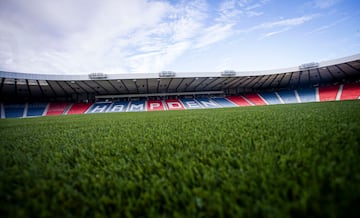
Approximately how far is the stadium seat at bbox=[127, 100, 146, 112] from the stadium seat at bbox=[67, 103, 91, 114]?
5483 millimetres

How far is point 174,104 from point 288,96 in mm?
15827

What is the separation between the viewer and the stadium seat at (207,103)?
19.5 m

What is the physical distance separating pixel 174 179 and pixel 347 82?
27.4 m

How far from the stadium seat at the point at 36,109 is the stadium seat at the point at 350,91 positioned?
33.5 meters

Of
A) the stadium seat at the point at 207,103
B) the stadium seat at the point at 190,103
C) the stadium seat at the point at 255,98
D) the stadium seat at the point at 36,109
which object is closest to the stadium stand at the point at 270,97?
the stadium seat at the point at 255,98

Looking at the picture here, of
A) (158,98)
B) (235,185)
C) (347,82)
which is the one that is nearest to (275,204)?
(235,185)

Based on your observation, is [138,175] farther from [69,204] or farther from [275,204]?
[275,204]

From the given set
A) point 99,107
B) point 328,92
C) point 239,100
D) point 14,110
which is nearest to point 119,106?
point 99,107

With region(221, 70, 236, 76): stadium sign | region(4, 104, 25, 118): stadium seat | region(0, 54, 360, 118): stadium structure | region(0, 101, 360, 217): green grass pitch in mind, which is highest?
region(221, 70, 236, 76): stadium sign

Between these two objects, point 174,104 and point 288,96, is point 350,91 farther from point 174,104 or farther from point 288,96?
point 174,104

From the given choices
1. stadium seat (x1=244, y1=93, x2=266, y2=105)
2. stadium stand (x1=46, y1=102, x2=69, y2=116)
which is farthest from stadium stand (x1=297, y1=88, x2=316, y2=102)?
stadium stand (x1=46, y1=102, x2=69, y2=116)

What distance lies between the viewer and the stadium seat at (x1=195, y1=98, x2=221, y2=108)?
19.5 m

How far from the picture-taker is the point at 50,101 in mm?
19188

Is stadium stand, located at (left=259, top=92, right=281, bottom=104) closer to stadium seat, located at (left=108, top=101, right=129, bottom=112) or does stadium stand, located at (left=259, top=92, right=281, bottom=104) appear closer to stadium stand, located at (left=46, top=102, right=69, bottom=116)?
stadium seat, located at (left=108, top=101, right=129, bottom=112)
